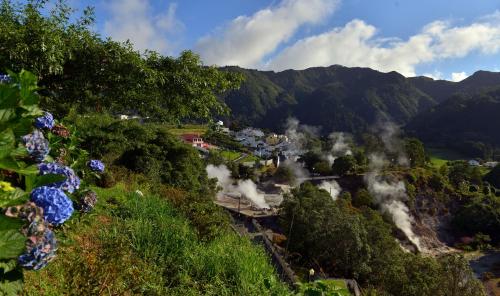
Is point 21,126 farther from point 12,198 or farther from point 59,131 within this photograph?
point 59,131

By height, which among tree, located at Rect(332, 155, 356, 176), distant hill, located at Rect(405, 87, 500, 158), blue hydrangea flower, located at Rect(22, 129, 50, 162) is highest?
distant hill, located at Rect(405, 87, 500, 158)

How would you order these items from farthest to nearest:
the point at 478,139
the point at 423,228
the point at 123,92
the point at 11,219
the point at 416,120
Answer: the point at 416,120 < the point at 478,139 < the point at 423,228 < the point at 123,92 < the point at 11,219

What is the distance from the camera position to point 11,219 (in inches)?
62.6

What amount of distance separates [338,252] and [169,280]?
18924 mm

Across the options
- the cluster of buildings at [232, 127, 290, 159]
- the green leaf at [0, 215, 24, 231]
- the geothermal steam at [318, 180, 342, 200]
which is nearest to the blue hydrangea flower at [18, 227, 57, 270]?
the green leaf at [0, 215, 24, 231]

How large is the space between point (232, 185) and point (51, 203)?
51.7m

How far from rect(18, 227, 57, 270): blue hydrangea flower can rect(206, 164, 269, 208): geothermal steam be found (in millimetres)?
46307

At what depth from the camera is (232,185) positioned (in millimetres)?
53438

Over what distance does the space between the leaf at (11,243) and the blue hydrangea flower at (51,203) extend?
32 centimetres

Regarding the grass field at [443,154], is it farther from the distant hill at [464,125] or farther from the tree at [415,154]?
the tree at [415,154]

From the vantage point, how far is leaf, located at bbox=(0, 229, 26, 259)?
1.58m

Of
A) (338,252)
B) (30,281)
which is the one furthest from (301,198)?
(30,281)

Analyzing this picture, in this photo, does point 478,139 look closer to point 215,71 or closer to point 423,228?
point 423,228

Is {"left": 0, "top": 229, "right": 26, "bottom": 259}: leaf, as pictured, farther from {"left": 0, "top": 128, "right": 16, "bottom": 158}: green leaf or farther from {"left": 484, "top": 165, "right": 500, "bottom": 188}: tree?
{"left": 484, "top": 165, "right": 500, "bottom": 188}: tree
